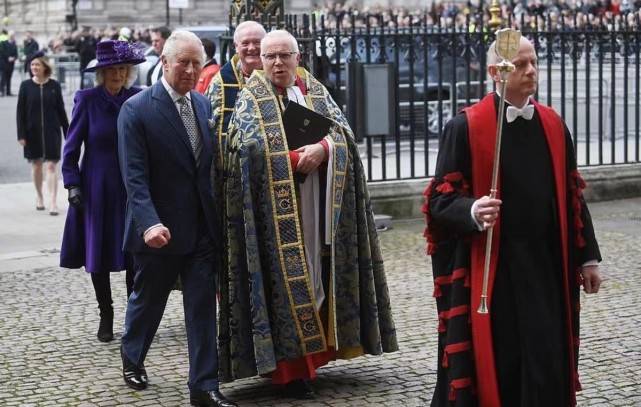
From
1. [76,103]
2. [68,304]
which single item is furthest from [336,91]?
[76,103]

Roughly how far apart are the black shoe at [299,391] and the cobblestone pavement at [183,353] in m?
0.06

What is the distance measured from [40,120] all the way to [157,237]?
8443mm

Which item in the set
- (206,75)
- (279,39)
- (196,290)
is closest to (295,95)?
(279,39)

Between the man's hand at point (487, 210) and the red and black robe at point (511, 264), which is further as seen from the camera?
the red and black robe at point (511, 264)

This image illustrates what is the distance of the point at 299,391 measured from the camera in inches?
266

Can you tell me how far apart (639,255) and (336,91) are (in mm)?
3324

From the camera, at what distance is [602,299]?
917cm

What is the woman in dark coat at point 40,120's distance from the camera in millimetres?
14219

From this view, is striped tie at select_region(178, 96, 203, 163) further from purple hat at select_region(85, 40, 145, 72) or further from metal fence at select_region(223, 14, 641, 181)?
metal fence at select_region(223, 14, 641, 181)

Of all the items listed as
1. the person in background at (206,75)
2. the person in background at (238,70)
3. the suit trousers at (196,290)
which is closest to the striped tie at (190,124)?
the suit trousers at (196,290)

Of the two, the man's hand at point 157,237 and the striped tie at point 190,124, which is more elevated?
the striped tie at point 190,124

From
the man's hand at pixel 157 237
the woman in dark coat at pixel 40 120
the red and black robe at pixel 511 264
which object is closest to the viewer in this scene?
the red and black robe at pixel 511 264

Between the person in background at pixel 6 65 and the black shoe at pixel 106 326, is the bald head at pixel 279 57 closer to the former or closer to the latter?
the black shoe at pixel 106 326

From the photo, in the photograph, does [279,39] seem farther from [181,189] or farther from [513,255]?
[513,255]
